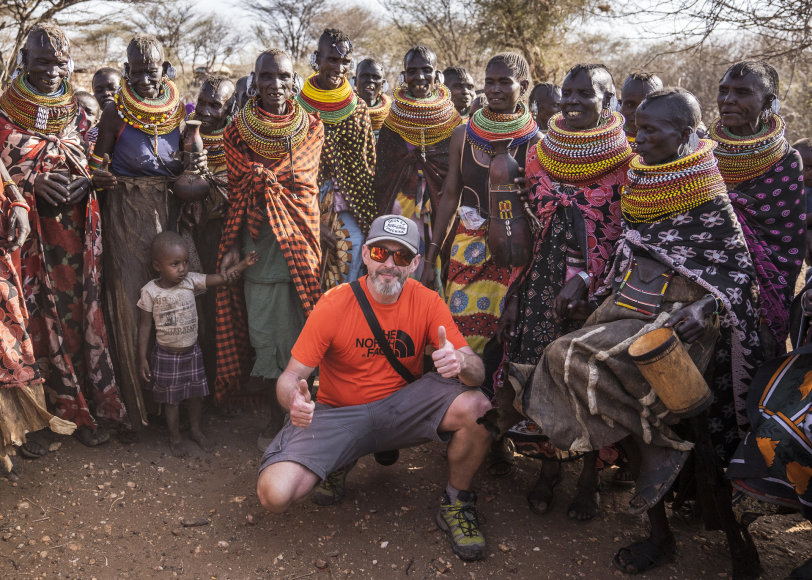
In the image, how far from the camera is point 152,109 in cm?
378

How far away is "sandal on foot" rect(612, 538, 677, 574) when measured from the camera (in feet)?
9.39

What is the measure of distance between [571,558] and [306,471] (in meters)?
1.24

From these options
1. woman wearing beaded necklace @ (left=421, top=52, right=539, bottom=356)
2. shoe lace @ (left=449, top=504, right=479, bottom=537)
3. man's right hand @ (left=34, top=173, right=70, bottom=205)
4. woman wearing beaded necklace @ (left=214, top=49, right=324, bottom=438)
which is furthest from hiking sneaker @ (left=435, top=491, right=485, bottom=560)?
man's right hand @ (left=34, top=173, right=70, bottom=205)

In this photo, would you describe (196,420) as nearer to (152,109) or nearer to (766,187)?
(152,109)

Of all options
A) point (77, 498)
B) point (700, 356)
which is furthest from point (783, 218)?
point (77, 498)

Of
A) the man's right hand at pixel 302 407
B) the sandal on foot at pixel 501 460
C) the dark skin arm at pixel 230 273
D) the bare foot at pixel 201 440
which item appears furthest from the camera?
the bare foot at pixel 201 440

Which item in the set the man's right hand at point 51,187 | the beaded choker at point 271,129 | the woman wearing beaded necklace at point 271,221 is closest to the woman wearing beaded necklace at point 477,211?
the woman wearing beaded necklace at point 271,221

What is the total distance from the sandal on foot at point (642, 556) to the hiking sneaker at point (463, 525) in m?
0.59

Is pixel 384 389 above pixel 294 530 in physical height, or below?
above

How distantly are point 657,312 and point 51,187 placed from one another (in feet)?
10.1

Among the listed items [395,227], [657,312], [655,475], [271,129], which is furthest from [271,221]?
[655,475]

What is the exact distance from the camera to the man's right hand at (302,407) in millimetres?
2824

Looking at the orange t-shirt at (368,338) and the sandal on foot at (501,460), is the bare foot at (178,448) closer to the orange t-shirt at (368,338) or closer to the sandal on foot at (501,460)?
the orange t-shirt at (368,338)

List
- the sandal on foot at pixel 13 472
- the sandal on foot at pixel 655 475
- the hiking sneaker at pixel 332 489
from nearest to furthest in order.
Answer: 1. the sandal on foot at pixel 655 475
2. the hiking sneaker at pixel 332 489
3. the sandal on foot at pixel 13 472
